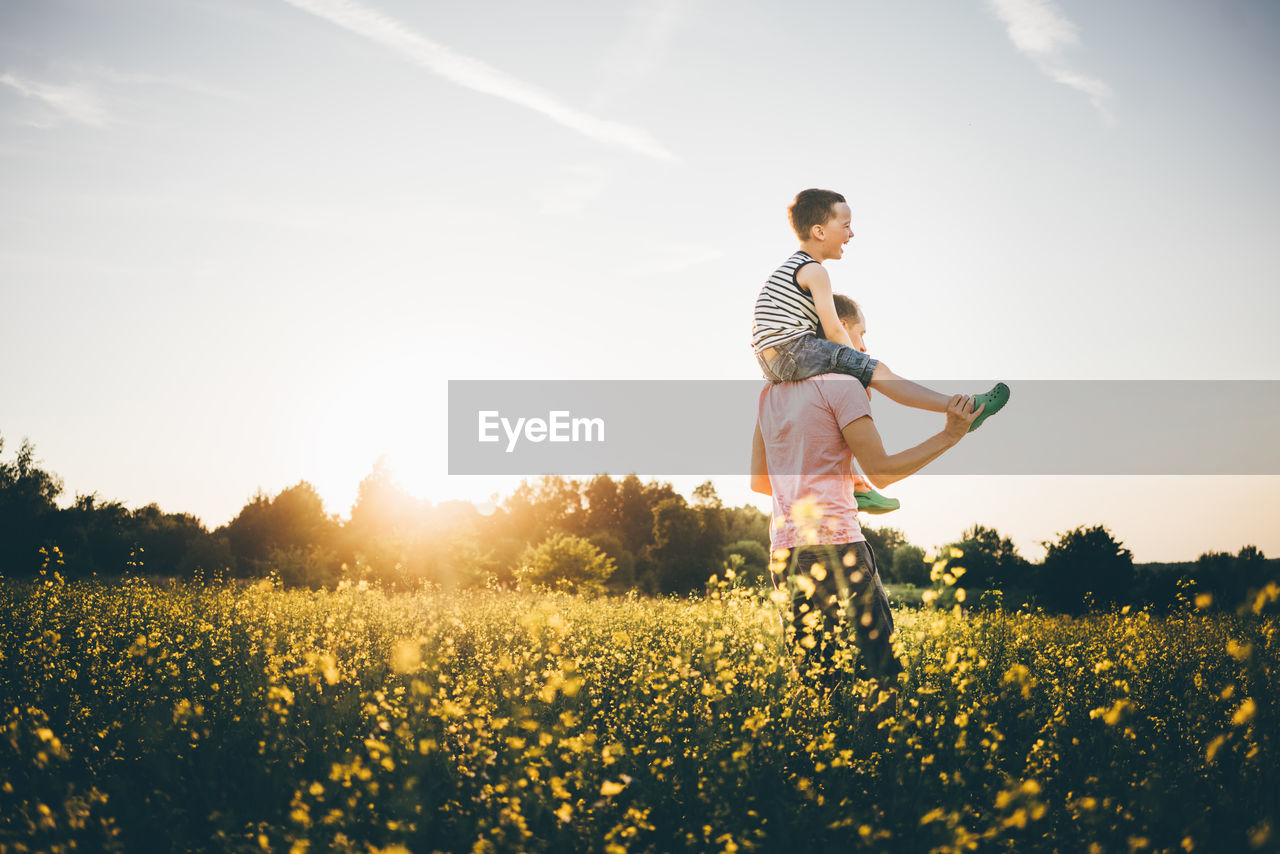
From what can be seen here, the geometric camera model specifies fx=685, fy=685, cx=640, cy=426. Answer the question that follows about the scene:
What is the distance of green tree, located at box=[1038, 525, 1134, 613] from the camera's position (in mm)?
18578

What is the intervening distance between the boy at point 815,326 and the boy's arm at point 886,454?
0.43 feet

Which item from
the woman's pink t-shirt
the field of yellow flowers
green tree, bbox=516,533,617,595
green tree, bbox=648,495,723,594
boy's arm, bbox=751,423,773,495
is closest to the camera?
the field of yellow flowers

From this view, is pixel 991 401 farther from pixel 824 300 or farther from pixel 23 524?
pixel 23 524

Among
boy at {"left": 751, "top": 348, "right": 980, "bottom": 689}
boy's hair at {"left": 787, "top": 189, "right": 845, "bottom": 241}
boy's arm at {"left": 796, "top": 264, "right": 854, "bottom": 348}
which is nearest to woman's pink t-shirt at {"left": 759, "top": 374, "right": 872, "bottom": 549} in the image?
boy at {"left": 751, "top": 348, "right": 980, "bottom": 689}

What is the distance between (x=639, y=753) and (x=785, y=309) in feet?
6.76

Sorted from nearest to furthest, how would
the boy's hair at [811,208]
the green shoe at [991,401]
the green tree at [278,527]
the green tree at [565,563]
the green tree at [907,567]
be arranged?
1. the green shoe at [991,401]
2. the boy's hair at [811,208]
3. the green tree at [565,563]
4. the green tree at [907,567]
5. the green tree at [278,527]

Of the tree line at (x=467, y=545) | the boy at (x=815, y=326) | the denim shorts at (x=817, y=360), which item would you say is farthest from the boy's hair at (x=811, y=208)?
the tree line at (x=467, y=545)

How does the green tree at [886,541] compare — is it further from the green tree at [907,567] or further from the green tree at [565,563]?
the green tree at [565,563]

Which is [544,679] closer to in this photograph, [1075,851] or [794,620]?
[794,620]

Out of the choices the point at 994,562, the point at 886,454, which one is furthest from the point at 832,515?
the point at 994,562

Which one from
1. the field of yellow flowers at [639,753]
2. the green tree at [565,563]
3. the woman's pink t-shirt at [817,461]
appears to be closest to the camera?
the field of yellow flowers at [639,753]

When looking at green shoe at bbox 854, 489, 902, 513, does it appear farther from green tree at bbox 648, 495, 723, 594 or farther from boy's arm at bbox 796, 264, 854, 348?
green tree at bbox 648, 495, 723, 594

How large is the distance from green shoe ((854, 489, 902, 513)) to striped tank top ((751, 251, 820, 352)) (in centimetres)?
82

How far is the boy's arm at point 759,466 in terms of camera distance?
3.69 metres
